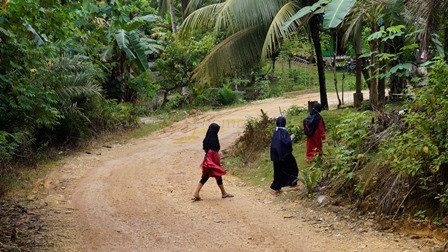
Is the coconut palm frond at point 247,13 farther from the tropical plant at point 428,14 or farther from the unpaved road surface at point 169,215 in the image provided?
the tropical plant at point 428,14

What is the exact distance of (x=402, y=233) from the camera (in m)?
6.13

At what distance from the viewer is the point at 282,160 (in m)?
8.99

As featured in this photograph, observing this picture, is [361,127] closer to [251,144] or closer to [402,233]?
[402,233]

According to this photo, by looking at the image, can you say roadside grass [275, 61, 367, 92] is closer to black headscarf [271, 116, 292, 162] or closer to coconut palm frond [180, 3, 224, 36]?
coconut palm frond [180, 3, 224, 36]

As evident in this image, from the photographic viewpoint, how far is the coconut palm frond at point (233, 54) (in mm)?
13383

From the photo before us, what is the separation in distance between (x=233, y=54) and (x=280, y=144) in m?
4.94

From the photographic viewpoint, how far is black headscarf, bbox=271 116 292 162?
29.5ft

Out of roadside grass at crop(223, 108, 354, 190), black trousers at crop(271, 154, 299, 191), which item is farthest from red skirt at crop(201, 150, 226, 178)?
roadside grass at crop(223, 108, 354, 190)

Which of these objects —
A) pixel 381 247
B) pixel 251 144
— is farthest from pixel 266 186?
pixel 381 247

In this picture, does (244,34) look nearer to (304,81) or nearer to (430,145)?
(430,145)

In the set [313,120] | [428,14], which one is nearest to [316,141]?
[313,120]

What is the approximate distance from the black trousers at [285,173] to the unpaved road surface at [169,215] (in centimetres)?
30

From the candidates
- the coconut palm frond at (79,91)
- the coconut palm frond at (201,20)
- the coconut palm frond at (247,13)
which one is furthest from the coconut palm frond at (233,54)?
the coconut palm frond at (79,91)

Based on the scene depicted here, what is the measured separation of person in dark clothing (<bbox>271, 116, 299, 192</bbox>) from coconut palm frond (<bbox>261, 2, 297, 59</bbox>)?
355 centimetres
